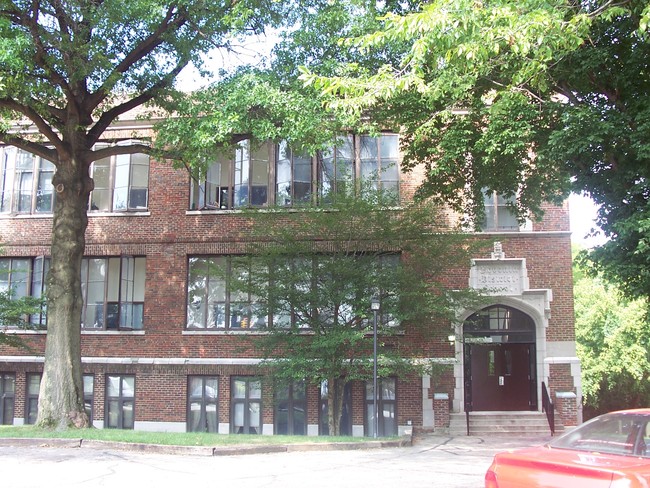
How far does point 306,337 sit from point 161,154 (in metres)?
5.93

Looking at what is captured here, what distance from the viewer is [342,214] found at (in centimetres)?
1662

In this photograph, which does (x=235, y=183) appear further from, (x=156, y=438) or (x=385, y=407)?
(x=156, y=438)

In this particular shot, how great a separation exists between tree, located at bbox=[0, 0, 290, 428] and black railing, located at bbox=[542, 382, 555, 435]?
39.0ft

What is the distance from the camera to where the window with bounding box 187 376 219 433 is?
2022cm

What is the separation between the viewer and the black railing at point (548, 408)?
1808cm

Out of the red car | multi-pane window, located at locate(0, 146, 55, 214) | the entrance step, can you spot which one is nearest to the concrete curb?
the entrance step

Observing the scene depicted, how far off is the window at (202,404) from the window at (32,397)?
506 cm

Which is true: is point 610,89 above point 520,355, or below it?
above

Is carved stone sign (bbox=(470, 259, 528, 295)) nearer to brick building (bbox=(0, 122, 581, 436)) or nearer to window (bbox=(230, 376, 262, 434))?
brick building (bbox=(0, 122, 581, 436))

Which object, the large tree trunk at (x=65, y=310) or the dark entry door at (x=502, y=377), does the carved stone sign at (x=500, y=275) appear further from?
the large tree trunk at (x=65, y=310)

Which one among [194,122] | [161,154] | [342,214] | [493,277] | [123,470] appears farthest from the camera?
[493,277]

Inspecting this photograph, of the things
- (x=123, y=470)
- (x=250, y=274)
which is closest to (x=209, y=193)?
(x=250, y=274)

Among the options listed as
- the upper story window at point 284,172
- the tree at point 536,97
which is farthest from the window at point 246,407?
the tree at point 536,97

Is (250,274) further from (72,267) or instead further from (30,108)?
(30,108)
